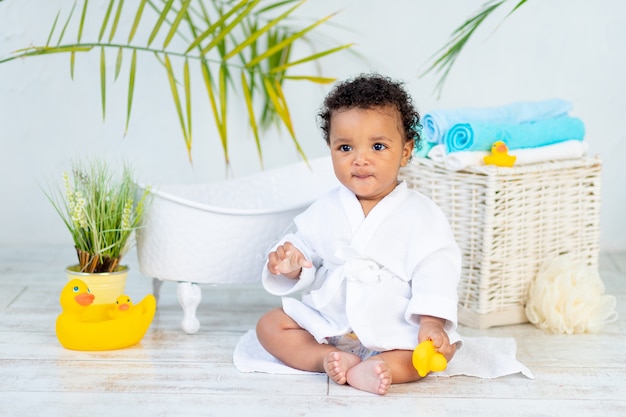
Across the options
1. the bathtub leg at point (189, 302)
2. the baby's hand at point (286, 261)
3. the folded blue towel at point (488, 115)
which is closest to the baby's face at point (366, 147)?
the baby's hand at point (286, 261)

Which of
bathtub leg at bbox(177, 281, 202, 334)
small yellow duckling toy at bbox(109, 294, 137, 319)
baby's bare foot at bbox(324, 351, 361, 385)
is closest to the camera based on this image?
baby's bare foot at bbox(324, 351, 361, 385)

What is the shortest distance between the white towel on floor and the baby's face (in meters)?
0.43

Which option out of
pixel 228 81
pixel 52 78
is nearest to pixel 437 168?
pixel 228 81

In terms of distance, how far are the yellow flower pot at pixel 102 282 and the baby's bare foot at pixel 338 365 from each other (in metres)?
0.65

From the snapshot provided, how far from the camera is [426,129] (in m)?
2.33

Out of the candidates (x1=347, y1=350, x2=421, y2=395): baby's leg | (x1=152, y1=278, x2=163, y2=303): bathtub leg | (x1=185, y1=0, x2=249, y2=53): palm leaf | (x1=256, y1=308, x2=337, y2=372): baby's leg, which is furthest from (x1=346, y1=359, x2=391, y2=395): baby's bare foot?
(x1=185, y1=0, x2=249, y2=53): palm leaf

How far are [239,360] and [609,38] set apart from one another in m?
2.01

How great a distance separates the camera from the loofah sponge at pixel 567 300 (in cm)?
220

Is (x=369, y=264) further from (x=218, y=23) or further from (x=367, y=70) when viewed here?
(x=367, y=70)

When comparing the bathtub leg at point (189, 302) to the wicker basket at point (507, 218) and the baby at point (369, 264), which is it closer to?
the baby at point (369, 264)

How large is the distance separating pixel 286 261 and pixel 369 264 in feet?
0.62

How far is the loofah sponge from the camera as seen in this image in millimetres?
2201

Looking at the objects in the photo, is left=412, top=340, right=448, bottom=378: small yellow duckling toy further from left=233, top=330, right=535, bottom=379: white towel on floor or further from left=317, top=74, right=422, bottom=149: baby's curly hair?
left=317, top=74, right=422, bottom=149: baby's curly hair

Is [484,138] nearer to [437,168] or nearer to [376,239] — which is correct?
[437,168]
